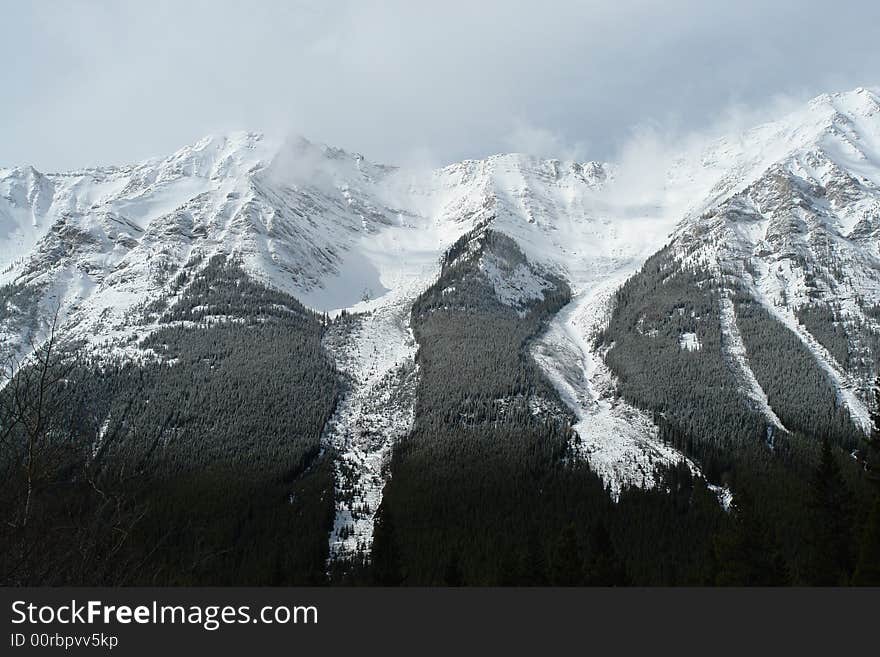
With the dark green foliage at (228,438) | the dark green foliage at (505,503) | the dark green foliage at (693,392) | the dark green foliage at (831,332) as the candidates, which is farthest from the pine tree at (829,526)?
the dark green foliage at (831,332)

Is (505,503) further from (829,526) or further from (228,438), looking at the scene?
(829,526)

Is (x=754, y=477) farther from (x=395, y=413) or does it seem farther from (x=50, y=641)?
(x=50, y=641)

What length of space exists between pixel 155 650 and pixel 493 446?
123 metres

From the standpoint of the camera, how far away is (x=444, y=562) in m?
90.8

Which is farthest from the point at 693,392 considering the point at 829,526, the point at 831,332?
the point at 829,526

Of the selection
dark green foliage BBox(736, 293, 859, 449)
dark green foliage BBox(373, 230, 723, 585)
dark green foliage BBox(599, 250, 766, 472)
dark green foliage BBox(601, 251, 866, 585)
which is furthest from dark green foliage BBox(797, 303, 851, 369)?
dark green foliage BBox(373, 230, 723, 585)

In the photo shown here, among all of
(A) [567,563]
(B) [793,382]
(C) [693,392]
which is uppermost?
(B) [793,382]

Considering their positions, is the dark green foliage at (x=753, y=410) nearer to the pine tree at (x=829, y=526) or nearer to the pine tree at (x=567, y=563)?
the pine tree at (x=829, y=526)

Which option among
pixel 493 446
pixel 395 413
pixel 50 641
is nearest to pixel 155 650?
pixel 50 641

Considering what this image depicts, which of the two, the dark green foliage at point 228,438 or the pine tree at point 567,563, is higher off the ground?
the dark green foliage at point 228,438

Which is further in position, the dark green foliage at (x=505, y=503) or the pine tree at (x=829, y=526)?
the dark green foliage at (x=505, y=503)

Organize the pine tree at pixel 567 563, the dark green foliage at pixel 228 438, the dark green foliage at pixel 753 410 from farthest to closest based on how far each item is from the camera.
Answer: the dark green foliage at pixel 753 410 → the dark green foliage at pixel 228 438 → the pine tree at pixel 567 563

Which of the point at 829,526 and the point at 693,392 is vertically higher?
the point at 693,392

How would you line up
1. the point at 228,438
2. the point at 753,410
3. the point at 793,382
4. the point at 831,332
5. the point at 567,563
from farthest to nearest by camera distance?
the point at 831,332
the point at 793,382
the point at 753,410
the point at 228,438
the point at 567,563
